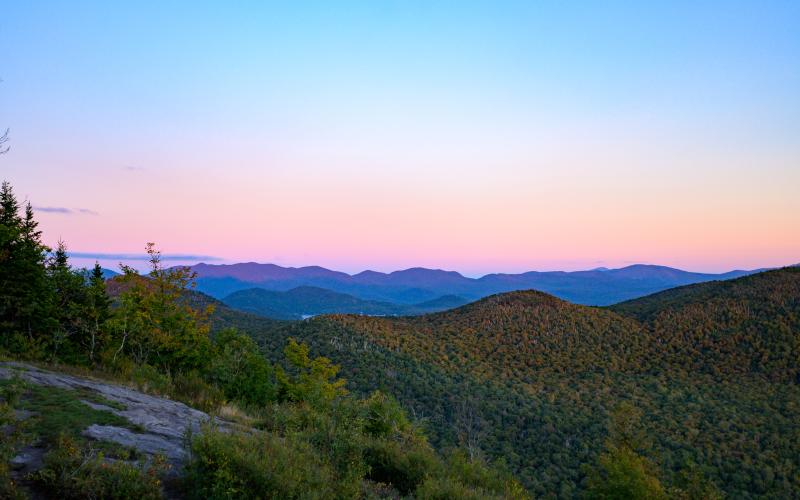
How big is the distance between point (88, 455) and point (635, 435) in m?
34.5

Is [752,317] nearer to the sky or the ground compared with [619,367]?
nearer to the sky

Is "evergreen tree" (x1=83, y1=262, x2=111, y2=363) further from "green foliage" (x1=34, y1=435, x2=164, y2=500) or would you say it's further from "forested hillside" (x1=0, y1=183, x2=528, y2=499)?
"green foliage" (x1=34, y1=435, x2=164, y2=500)

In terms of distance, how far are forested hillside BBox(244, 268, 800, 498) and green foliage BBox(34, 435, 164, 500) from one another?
24.2 meters

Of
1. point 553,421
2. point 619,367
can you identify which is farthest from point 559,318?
point 553,421

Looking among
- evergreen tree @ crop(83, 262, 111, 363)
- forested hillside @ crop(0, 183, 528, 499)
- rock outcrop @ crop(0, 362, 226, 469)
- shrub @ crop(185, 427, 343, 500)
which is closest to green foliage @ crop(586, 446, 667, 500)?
forested hillside @ crop(0, 183, 528, 499)

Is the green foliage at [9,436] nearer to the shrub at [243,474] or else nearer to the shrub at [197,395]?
the shrub at [243,474]

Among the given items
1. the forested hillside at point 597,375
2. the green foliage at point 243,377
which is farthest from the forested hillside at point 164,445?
the forested hillside at point 597,375

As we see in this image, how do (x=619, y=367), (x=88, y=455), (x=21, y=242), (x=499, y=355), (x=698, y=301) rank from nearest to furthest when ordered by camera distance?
(x=88, y=455), (x=21, y=242), (x=619, y=367), (x=499, y=355), (x=698, y=301)

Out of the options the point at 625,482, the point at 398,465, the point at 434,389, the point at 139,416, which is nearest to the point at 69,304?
the point at 139,416

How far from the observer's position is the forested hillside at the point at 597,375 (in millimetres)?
30203

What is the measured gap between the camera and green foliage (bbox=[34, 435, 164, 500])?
489cm

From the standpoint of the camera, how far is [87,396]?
8.24 m

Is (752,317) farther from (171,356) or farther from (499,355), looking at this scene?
(171,356)

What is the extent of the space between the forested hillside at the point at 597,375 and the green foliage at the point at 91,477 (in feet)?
79.6
